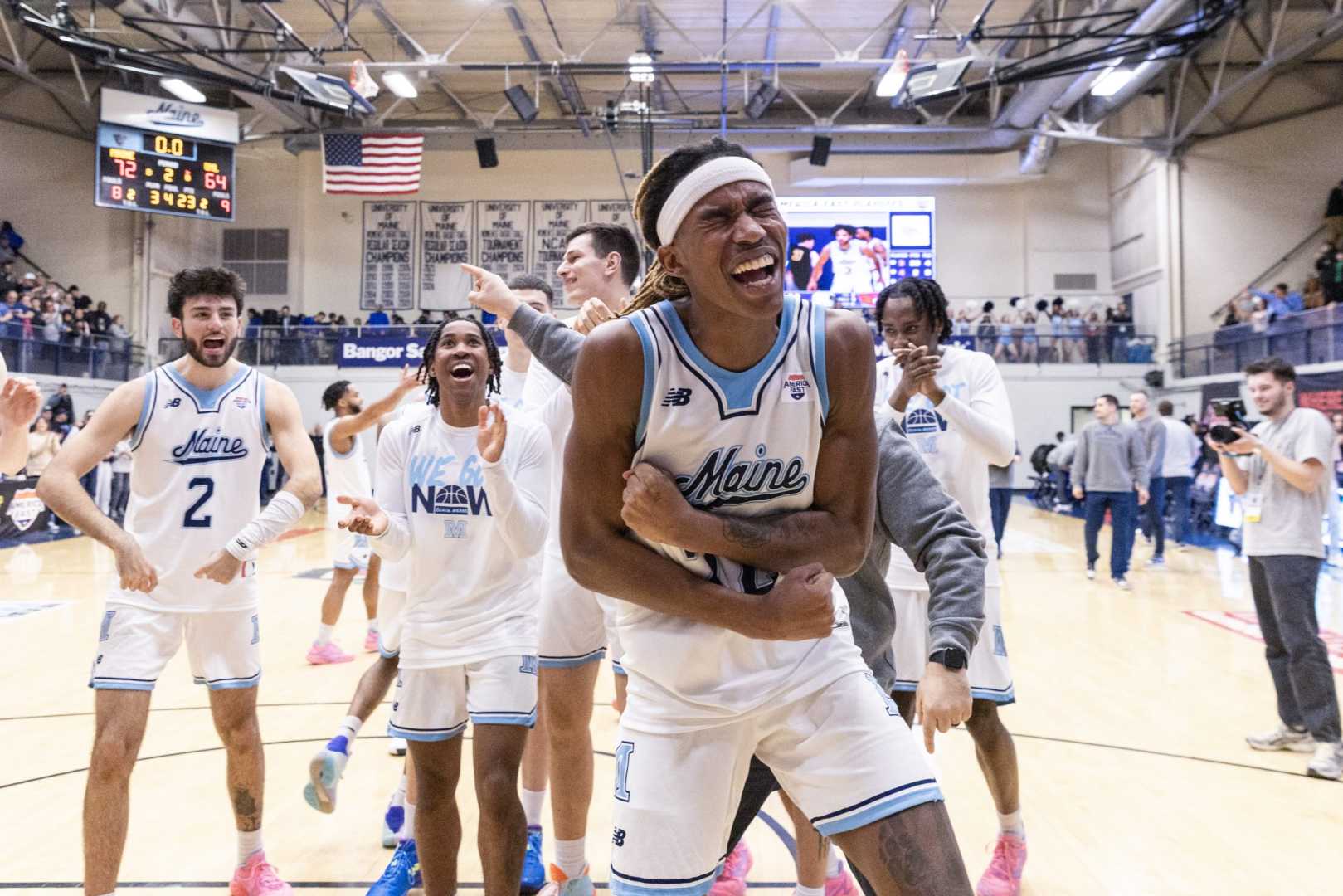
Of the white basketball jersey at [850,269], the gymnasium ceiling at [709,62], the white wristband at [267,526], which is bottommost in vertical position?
the white wristband at [267,526]

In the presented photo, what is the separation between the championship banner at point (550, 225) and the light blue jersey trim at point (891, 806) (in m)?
23.3

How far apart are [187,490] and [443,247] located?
22339 mm

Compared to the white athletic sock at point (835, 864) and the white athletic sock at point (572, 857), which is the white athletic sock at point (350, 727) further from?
the white athletic sock at point (835, 864)

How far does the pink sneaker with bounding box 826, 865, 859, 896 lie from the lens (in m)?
3.24

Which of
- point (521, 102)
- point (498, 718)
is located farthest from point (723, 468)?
point (521, 102)

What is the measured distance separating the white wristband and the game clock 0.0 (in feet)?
57.0

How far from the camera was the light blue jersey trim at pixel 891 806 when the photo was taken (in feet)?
5.76

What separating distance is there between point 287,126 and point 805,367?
24.0 metres

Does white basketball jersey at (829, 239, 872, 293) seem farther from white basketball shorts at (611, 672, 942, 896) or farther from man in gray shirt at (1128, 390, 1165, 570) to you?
white basketball shorts at (611, 672, 942, 896)

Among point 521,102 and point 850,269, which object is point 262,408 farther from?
point 521,102

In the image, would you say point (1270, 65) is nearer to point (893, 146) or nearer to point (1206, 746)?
point (893, 146)

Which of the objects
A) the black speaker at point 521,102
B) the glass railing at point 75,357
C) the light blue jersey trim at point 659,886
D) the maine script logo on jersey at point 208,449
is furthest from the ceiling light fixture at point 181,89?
the light blue jersey trim at point 659,886

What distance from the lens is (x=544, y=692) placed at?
3428 millimetres

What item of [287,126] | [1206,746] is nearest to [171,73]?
[287,126]
